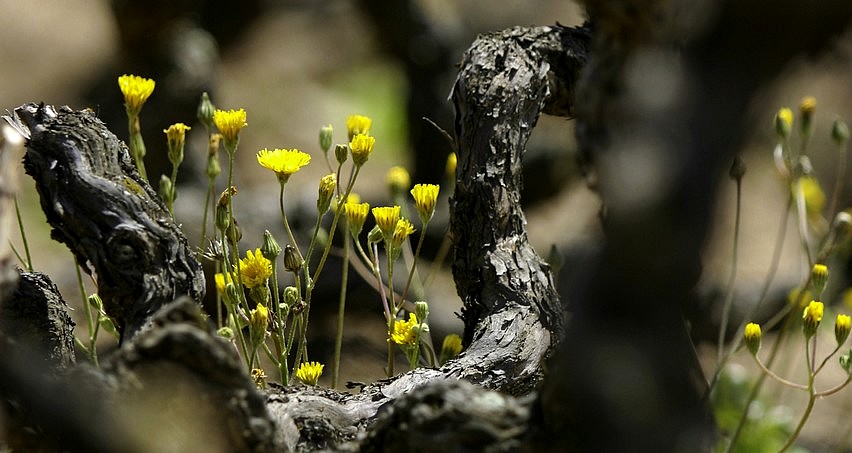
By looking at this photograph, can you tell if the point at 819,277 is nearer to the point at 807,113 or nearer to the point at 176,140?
the point at 807,113

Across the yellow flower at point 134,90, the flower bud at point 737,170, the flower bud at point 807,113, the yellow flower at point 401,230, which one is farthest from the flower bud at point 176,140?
the flower bud at point 807,113

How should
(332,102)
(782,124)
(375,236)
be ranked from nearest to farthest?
(375,236) → (782,124) → (332,102)

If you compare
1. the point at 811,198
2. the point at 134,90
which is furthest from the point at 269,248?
the point at 811,198

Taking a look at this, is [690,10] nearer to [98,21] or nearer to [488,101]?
[488,101]

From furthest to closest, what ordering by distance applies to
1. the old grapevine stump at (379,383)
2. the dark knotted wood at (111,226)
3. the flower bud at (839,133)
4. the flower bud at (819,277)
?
the flower bud at (839,133) < the flower bud at (819,277) < the dark knotted wood at (111,226) < the old grapevine stump at (379,383)

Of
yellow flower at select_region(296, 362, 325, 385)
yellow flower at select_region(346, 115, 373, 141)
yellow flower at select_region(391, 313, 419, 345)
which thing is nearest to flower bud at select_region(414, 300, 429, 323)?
yellow flower at select_region(391, 313, 419, 345)

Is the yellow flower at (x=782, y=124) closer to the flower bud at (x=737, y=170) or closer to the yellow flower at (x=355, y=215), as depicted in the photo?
the flower bud at (x=737, y=170)
